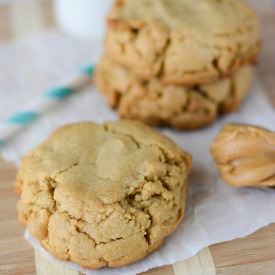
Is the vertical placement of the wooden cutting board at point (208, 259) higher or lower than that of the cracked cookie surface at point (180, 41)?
lower

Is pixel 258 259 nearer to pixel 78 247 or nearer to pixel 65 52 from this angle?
pixel 78 247

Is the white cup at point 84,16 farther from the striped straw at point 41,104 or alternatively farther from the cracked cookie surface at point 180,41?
the cracked cookie surface at point 180,41

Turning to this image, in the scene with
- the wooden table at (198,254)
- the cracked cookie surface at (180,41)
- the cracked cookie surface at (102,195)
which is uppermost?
the cracked cookie surface at (180,41)

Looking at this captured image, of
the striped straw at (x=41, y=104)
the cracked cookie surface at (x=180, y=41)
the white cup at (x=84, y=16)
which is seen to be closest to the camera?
the cracked cookie surface at (x=180, y=41)

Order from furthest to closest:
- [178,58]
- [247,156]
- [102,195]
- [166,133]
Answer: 1. [166,133]
2. [178,58]
3. [247,156]
4. [102,195]

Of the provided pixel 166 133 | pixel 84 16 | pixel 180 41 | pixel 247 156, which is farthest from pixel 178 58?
pixel 84 16

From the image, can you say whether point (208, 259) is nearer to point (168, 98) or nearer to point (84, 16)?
point (168, 98)

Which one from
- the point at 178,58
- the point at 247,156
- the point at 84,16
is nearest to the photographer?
the point at 247,156

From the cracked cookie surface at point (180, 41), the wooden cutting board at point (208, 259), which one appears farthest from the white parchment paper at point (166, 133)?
the cracked cookie surface at point (180, 41)

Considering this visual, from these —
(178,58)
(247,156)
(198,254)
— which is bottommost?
(198,254)
